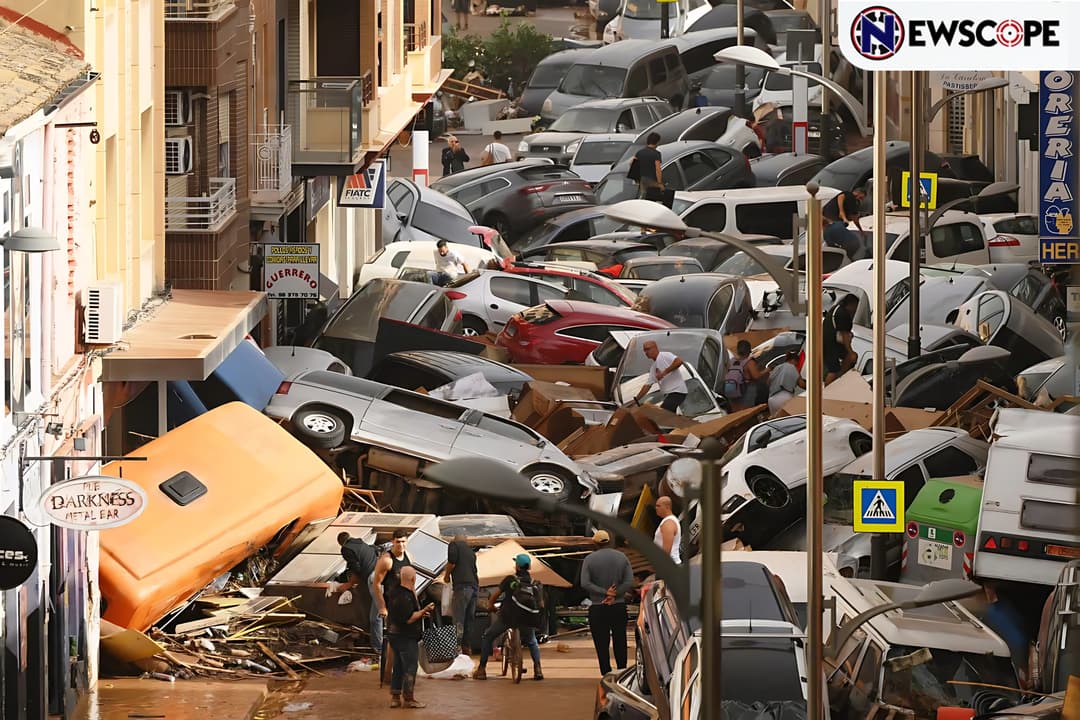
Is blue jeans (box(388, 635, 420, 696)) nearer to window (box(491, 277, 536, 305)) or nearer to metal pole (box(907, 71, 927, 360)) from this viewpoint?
metal pole (box(907, 71, 927, 360))

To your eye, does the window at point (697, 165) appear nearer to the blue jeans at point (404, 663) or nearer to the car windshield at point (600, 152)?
the car windshield at point (600, 152)

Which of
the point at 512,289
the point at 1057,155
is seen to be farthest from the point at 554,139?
the point at 1057,155

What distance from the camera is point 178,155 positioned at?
26.4m

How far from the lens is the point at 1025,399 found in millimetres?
24812

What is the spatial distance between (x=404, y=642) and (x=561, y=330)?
43.4ft

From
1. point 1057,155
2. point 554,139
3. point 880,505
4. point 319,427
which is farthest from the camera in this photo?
point 554,139

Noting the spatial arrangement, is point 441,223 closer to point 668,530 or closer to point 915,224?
point 915,224

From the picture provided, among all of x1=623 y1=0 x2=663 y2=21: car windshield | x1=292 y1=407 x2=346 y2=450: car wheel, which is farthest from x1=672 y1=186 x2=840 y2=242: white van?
x1=623 y1=0 x2=663 y2=21: car windshield

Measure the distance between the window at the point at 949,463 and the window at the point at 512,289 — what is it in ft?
39.8

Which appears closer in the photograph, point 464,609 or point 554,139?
point 464,609

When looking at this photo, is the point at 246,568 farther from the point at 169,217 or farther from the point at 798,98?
the point at 798,98

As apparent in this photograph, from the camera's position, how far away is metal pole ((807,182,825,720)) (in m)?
13.7

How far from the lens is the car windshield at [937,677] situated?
1547cm

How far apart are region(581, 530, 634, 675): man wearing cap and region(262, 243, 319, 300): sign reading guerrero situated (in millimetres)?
11419
